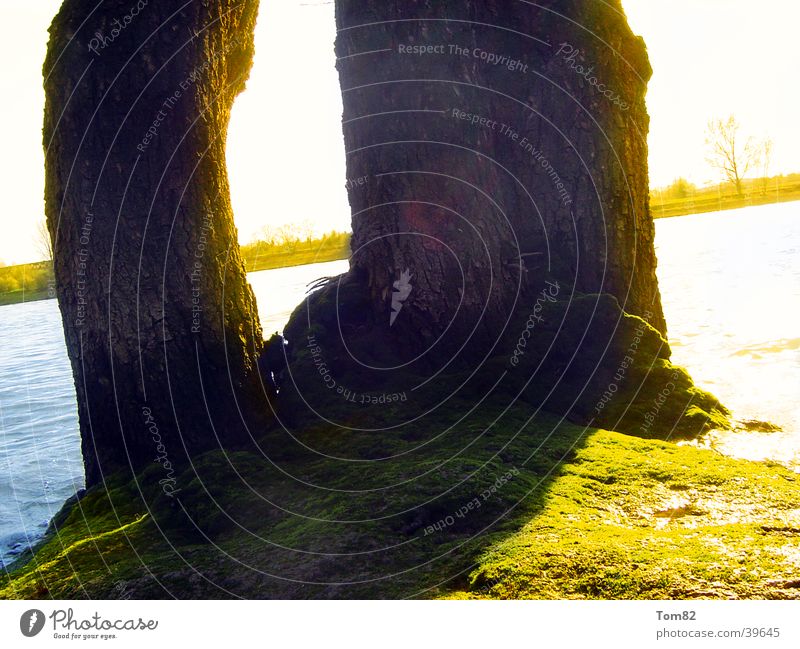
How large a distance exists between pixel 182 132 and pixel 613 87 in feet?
12.0

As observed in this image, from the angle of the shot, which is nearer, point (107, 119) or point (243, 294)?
point (107, 119)

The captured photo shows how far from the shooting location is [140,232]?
4883 millimetres

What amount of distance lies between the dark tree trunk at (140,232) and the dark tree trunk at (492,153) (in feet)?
→ 4.65

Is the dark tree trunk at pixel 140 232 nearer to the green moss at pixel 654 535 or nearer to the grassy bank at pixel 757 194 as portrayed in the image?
the green moss at pixel 654 535

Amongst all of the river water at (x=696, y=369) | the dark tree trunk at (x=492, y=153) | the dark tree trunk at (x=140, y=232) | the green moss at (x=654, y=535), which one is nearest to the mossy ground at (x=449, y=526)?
the green moss at (x=654, y=535)

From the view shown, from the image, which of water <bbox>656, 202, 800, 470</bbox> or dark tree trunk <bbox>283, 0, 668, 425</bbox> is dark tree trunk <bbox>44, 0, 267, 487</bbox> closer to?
dark tree trunk <bbox>283, 0, 668, 425</bbox>

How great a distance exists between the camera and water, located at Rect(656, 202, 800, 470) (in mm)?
6312

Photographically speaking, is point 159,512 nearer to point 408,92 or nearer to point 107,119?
point 107,119

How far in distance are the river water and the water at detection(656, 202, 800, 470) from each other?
0.05 ft

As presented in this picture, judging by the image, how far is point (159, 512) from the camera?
4453 millimetres

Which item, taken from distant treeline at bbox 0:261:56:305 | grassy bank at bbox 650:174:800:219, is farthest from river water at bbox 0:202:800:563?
grassy bank at bbox 650:174:800:219

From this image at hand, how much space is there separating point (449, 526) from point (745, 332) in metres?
8.06

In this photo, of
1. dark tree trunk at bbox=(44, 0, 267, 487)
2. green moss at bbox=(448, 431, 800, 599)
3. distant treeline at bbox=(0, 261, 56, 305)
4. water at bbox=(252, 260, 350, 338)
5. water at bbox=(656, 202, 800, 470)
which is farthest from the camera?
distant treeline at bbox=(0, 261, 56, 305)
